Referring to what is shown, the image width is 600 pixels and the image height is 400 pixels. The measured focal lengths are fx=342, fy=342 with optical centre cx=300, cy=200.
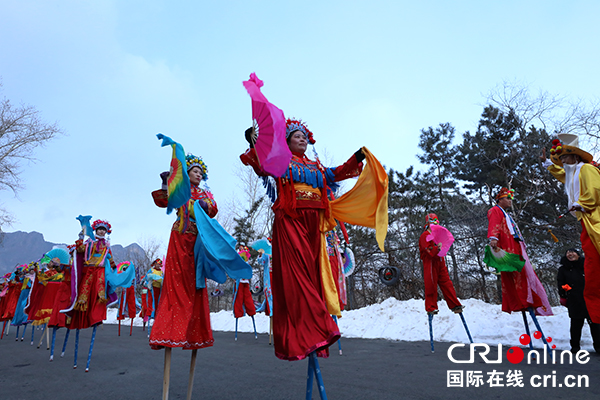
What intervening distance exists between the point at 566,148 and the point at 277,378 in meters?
4.55

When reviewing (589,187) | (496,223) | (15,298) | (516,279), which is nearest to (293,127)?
(589,187)

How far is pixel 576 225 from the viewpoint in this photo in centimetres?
1270

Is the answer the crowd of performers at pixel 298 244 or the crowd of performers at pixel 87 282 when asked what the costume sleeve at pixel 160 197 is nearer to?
the crowd of performers at pixel 298 244

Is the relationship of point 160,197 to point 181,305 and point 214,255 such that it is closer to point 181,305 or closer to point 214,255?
point 214,255

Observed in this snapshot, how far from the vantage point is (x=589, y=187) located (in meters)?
3.82

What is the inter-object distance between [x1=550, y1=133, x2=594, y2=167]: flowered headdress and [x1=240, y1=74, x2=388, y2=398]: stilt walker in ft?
9.99

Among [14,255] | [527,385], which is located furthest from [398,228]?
[14,255]

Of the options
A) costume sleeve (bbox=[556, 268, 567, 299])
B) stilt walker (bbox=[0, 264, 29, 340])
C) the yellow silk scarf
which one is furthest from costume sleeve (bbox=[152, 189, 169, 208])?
stilt walker (bbox=[0, 264, 29, 340])

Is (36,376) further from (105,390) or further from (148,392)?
(148,392)

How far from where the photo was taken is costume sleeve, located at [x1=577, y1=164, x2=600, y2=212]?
3.79 m

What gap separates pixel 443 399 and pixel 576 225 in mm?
13419

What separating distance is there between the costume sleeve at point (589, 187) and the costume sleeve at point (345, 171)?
282 cm

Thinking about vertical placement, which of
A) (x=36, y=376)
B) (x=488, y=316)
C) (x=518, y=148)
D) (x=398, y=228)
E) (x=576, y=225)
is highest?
(x=518, y=148)

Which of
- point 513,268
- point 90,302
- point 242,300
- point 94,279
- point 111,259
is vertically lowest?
point 90,302
